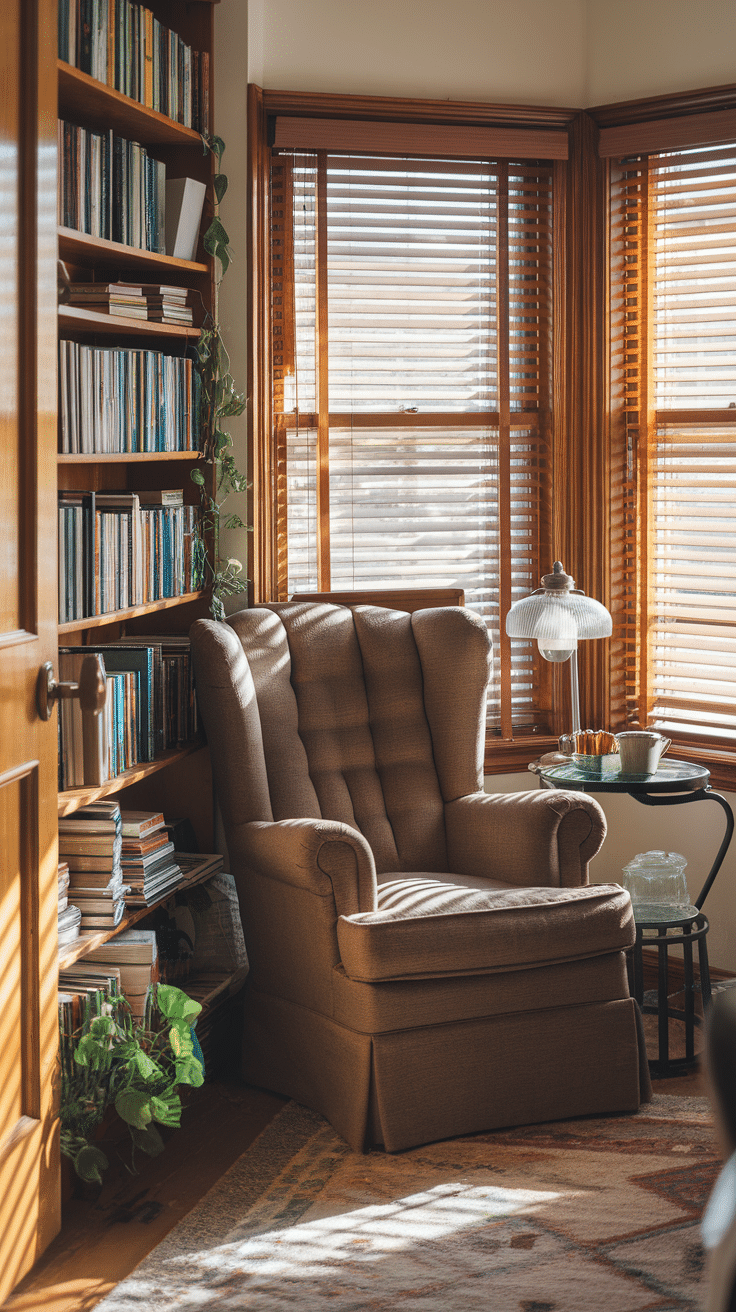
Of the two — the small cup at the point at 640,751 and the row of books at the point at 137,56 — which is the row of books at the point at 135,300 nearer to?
the row of books at the point at 137,56

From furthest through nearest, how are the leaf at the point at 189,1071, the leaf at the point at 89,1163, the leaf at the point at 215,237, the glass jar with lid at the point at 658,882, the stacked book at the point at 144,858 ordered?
1. the glass jar with lid at the point at 658,882
2. the leaf at the point at 215,237
3. the stacked book at the point at 144,858
4. the leaf at the point at 189,1071
5. the leaf at the point at 89,1163

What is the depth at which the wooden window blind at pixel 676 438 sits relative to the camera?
3461mm

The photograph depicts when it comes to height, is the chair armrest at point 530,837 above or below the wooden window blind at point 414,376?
below

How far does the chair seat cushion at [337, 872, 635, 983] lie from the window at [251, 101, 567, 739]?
110 cm

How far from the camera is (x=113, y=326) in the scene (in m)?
2.65

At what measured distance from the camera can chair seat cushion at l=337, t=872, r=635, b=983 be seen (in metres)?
2.47

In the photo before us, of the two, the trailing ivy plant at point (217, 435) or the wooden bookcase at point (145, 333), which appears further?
the trailing ivy plant at point (217, 435)

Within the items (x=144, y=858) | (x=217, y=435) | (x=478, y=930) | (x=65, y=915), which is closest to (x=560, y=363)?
(x=217, y=435)

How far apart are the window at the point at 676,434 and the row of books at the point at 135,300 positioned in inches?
55.3

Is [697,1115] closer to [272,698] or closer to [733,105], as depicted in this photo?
[272,698]

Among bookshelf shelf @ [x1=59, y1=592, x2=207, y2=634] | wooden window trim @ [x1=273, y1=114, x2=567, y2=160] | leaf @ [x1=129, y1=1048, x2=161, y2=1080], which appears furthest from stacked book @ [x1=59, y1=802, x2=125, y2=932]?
wooden window trim @ [x1=273, y1=114, x2=567, y2=160]

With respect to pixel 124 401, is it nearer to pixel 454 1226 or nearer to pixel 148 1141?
pixel 148 1141

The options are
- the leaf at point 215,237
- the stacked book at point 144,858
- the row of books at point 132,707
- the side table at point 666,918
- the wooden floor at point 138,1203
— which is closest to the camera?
the wooden floor at point 138,1203

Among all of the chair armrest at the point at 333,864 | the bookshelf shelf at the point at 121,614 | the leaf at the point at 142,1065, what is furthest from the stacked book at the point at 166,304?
the leaf at the point at 142,1065
